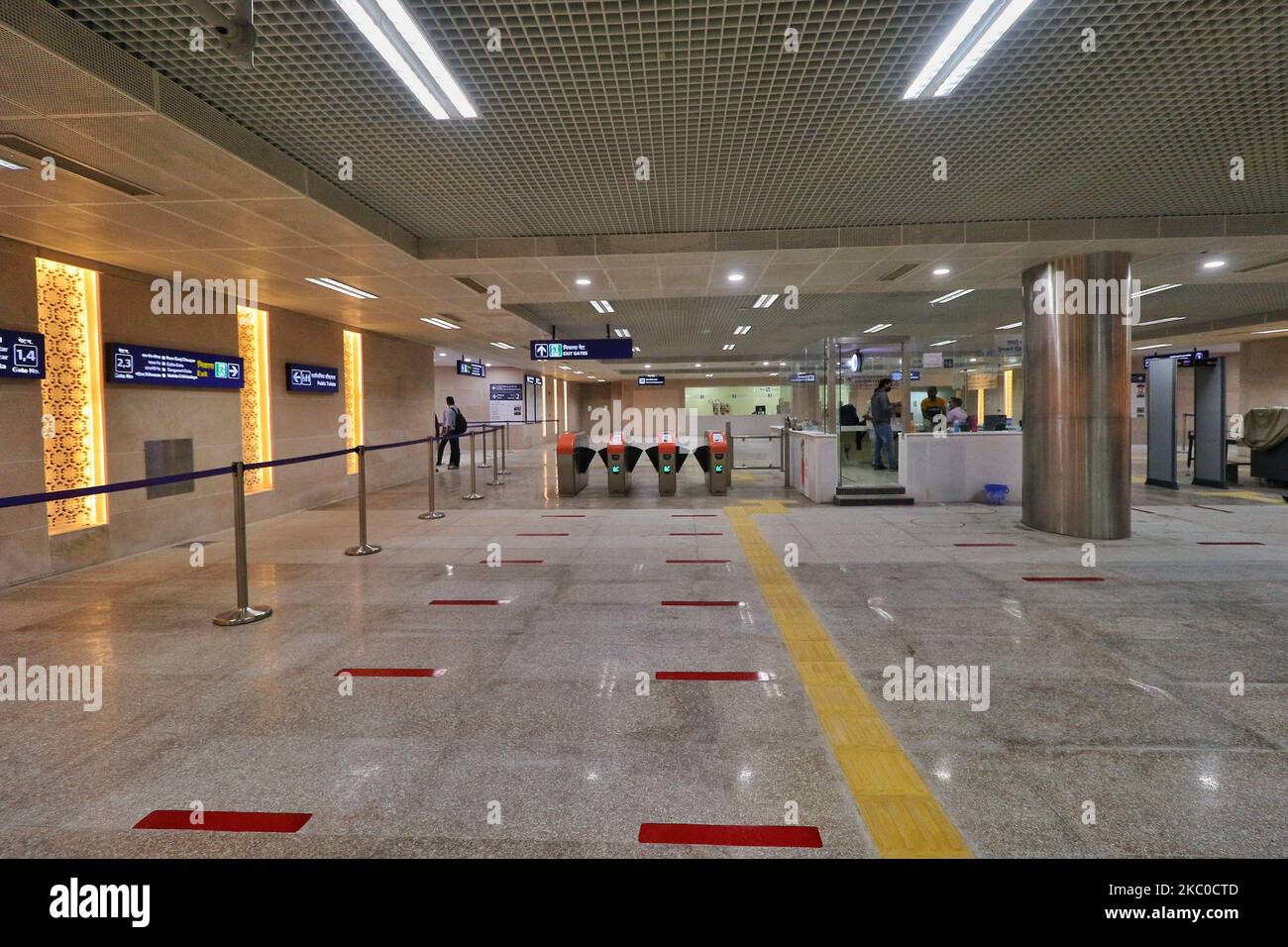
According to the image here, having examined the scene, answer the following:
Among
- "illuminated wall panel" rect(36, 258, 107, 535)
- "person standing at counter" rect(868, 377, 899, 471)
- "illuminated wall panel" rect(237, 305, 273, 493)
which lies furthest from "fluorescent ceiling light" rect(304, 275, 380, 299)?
"person standing at counter" rect(868, 377, 899, 471)

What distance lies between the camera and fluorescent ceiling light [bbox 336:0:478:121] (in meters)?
2.91

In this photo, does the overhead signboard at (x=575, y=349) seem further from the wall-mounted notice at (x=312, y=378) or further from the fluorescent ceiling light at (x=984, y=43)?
the fluorescent ceiling light at (x=984, y=43)

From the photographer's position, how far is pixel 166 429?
23.4 ft

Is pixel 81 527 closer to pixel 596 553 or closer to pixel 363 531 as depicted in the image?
pixel 363 531

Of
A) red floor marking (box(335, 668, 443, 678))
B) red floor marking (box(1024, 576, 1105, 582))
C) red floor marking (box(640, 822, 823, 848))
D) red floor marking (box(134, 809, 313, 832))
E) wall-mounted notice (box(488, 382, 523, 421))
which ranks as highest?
wall-mounted notice (box(488, 382, 523, 421))

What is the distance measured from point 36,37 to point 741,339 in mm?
15526

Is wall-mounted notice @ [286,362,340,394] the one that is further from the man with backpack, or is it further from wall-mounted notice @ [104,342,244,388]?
the man with backpack

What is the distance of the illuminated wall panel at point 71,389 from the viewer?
591 centimetres

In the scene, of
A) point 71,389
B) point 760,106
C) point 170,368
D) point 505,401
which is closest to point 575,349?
point 170,368

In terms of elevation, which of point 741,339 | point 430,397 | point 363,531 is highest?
point 741,339

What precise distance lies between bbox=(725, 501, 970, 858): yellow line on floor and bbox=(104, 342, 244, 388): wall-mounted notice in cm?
657

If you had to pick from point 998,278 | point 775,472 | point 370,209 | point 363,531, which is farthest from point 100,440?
point 775,472
